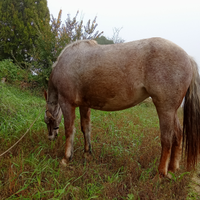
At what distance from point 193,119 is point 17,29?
9.58 m

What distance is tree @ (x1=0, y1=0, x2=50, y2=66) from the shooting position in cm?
858

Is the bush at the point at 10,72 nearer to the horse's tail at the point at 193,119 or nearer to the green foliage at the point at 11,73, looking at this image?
the green foliage at the point at 11,73

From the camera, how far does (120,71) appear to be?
2.16m

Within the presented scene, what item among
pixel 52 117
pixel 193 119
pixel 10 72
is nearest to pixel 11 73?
pixel 10 72

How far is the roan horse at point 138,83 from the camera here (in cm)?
204

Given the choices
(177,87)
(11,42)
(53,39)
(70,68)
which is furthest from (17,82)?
(177,87)

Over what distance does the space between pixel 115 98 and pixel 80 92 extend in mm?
578

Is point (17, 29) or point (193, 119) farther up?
point (17, 29)

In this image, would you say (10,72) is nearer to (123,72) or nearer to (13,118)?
(13,118)

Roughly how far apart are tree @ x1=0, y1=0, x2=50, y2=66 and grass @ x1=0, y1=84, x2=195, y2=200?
5961 millimetres

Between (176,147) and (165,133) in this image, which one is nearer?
(165,133)

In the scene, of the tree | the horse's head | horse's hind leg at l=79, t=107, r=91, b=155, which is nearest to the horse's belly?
horse's hind leg at l=79, t=107, r=91, b=155

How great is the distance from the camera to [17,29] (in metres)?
8.70

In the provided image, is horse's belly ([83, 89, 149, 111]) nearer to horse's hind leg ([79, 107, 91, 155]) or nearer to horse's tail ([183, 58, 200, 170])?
horse's hind leg ([79, 107, 91, 155])
